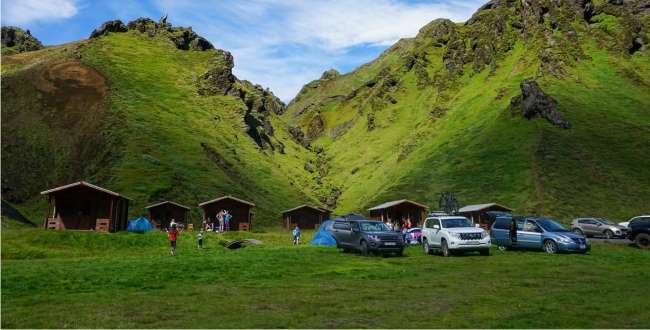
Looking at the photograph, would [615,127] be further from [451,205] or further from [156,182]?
[156,182]

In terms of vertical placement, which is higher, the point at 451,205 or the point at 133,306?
the point at 451,205

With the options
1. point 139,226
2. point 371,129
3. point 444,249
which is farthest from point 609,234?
point 371,129

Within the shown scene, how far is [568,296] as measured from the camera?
1612 cm

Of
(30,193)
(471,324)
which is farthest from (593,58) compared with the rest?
(471,324)

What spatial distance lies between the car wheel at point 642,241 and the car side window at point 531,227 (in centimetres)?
868

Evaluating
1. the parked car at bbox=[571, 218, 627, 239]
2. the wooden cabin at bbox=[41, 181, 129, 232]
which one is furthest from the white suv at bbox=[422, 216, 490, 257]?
the wooden cabin at bbox=[41, 181, 129, 232]

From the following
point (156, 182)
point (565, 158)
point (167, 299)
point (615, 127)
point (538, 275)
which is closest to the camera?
point (167, 299)

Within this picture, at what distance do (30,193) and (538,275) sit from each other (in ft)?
278

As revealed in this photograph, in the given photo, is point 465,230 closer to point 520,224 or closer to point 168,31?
point 520,224

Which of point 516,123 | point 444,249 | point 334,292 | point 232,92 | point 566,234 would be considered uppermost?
point 232,92

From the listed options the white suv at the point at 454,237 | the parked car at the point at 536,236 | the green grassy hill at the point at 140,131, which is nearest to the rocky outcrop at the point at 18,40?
the green grassy hill at the point at 140,131

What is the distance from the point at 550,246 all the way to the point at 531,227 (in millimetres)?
1695

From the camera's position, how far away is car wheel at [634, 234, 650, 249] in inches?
1350

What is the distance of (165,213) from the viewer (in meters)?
71.8
